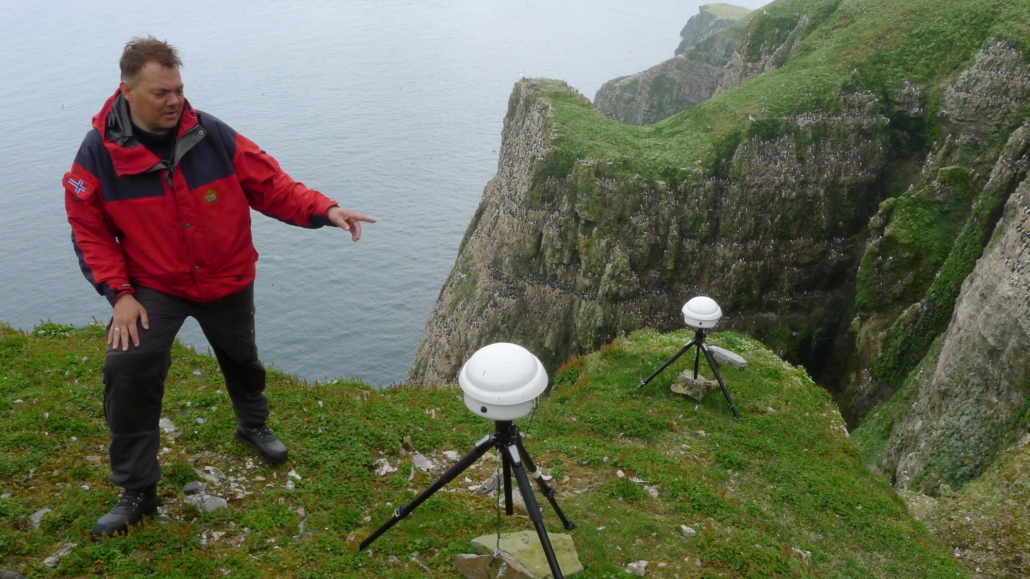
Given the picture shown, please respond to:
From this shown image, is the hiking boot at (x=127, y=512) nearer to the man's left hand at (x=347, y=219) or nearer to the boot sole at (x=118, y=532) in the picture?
the boot sole at (x=118, y=532)

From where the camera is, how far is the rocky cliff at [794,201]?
33.3m

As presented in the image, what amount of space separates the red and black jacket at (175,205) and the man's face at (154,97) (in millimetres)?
148

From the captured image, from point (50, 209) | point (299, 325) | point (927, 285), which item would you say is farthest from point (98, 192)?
point (50, 209)

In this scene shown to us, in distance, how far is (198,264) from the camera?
6832 millimetres

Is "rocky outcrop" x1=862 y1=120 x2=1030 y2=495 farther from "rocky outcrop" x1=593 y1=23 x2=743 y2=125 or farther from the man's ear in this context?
"rocky outcrop" x1=593 y1=23 x2=743 y2=125

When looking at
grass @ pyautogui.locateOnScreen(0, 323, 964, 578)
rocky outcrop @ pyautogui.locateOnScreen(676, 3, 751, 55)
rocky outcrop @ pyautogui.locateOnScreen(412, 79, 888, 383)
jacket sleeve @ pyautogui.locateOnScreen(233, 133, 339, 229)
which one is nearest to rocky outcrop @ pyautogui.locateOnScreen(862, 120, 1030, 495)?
grass @ pyautogui.locateOnScreen(0, 323, 964, 578)

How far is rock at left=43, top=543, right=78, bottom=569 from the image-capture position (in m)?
6.62

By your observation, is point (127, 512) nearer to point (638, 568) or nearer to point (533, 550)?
point (533, 550)

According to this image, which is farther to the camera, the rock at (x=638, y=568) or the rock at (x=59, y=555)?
the rock at (x=638, y=568)

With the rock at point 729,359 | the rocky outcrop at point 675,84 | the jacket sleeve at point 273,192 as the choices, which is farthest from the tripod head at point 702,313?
the rocky outcrop at point 675,84

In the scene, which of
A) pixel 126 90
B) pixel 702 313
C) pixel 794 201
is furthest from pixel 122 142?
pixel 794 201

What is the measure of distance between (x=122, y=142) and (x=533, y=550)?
5871 millimetres

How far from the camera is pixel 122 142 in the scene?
20.5 ft

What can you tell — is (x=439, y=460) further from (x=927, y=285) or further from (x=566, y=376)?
(x=927, y=285)
